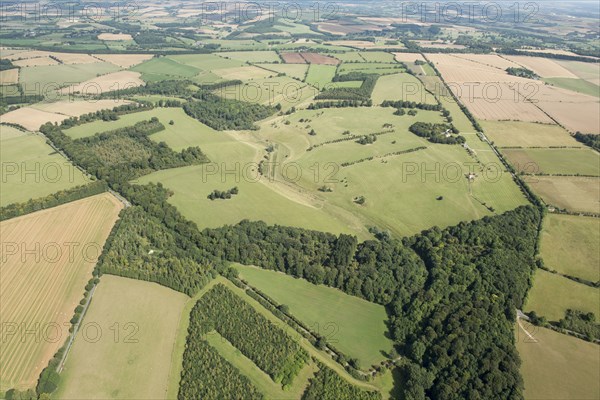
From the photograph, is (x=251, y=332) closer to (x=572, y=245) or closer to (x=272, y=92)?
(x=572, y=245)

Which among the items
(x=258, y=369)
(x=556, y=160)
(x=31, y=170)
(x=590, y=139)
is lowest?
(x=258, y=369)

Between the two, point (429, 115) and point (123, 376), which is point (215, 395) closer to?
point (123, 376)

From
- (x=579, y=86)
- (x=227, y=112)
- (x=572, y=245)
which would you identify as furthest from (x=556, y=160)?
(x=227, y=112)

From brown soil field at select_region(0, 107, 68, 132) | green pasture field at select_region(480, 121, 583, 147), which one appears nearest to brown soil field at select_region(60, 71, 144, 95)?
brown soil field at select_region(0, 107, 68, 132)

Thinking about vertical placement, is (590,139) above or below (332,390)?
above

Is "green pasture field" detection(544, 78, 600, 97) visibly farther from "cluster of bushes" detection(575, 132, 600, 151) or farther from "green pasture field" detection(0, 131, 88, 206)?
"green pasture field" detection(0, 131, 88, 206)

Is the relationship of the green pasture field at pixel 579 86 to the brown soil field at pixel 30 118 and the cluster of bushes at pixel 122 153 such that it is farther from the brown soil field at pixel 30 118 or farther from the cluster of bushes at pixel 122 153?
the brown soil field at pixel 30 118
